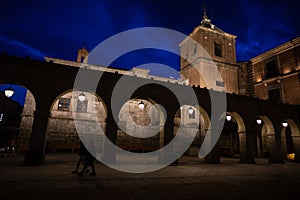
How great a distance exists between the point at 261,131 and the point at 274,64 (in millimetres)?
8767

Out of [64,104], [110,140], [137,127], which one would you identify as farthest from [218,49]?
[110,140]

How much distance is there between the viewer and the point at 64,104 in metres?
20.9

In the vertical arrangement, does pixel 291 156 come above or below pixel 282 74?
below

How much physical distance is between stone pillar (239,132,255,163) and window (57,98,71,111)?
718 inches

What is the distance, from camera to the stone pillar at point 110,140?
1009cm

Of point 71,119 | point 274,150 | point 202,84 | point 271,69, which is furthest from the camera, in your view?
point 202,84

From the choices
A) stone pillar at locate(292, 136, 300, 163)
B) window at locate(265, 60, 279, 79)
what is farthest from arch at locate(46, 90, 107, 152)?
window at locate(265, 60, 279, 79)

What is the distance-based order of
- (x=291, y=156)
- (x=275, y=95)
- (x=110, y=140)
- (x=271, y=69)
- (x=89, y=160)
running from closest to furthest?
(x=89, y=160), (x=110, y=140), (x=291, y=156), (x=275, y=95), (x=271, y=69)

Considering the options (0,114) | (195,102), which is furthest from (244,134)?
(0,114)

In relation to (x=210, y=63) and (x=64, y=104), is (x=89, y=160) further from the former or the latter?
(x=210, y=63)

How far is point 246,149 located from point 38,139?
46.0 ft

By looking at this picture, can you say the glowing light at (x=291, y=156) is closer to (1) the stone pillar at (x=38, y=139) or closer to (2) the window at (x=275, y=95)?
(2) the window at (x=275, y=95)

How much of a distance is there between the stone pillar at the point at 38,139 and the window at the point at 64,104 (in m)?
11.9

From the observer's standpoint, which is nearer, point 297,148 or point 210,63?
point 297,148
